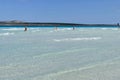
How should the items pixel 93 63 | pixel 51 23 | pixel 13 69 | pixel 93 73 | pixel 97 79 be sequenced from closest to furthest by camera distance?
1. pixel 97 79
2. pixel 93 73
3. pixel 13 69
4. pixel 93 63
5. pixel 51 23

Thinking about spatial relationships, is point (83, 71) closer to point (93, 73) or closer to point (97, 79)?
point (93, 73)

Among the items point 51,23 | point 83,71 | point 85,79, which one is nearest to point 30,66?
point 83,71

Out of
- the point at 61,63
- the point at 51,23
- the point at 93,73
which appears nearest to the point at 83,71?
the point at 93,73

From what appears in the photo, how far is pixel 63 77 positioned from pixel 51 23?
125757mm

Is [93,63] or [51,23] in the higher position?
[93,63]

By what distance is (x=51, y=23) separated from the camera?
13338 cm

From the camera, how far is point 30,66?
31.8 feet

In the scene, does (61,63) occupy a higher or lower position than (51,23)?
higher

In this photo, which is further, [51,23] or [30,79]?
[51,23]

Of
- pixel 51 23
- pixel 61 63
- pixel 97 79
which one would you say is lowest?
pixel 51 23

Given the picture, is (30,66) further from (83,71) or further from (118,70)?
(118,70)

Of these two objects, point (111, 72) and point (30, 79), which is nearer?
point (30, 79)

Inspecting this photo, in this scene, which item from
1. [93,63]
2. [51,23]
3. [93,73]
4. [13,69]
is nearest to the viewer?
[93,73]

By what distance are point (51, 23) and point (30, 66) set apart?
123993 mm
